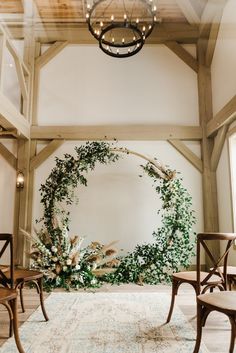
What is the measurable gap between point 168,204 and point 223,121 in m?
1.67

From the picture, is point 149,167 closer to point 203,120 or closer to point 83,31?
point 203,120

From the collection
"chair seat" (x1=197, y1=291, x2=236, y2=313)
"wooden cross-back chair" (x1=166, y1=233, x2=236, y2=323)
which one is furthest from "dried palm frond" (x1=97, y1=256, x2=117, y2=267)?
"chair seat" (x1=197, y1=291, x2=236, y2=313)

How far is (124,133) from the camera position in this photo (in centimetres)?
589

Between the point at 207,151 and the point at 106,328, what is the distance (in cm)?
402

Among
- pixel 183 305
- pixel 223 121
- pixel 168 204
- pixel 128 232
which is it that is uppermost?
pixel 223 121

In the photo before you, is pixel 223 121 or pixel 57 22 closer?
pixel 223 121

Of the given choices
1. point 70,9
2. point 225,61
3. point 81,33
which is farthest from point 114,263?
point 70,9

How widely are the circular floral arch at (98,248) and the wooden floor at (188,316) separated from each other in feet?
1.11

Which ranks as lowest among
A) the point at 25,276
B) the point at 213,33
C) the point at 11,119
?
the point at 25,276

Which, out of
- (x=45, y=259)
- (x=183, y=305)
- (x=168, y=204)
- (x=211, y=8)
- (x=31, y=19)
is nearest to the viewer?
(x=183, y=305)

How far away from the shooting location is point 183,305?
12.0ft

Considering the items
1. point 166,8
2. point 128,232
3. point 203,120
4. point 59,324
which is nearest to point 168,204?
point 128,232

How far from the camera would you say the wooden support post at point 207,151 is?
5664 millimetres

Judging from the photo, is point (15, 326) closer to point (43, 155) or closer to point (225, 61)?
point (43, 155)
